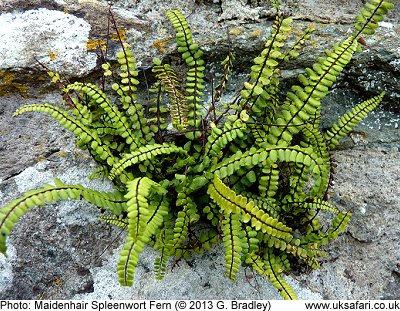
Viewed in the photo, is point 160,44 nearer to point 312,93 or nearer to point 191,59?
point 191,59

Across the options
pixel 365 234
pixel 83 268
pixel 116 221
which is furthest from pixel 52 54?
pixel 365 234

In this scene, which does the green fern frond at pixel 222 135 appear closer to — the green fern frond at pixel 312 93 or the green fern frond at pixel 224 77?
the green fern frond at pixel 312 93

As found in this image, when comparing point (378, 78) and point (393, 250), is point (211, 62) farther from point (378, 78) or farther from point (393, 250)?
point (393, 250)

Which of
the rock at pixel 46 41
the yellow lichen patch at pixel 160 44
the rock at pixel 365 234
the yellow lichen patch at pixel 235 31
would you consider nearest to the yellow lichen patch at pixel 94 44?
the rock at pixel 46 41

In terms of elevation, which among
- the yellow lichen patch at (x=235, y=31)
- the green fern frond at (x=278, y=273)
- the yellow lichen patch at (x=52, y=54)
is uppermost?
the yellow lichen patch at (x=235, y=31)

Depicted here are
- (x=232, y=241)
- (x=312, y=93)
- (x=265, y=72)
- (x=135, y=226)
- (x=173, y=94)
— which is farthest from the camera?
(x=173, y=94)

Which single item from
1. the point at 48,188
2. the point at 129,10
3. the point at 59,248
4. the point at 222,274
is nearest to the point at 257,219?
the point at 222,274
